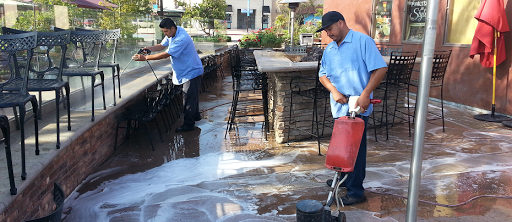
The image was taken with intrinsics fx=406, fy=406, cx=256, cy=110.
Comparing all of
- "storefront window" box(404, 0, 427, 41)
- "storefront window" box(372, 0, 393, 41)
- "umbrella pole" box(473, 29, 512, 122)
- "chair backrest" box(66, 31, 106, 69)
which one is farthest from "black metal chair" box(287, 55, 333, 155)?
"storefront window" box(372, 0, 393, 41)

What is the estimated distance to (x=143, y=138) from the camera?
6.06 metres

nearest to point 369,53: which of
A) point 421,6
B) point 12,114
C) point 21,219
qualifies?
point 21,219

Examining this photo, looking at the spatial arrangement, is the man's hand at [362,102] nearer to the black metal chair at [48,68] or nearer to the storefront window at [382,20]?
the black metal chair at [48,68]

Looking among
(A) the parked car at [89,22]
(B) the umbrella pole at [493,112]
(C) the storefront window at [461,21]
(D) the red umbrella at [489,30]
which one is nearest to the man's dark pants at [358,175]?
(B) the umbrella pole at [493,112]

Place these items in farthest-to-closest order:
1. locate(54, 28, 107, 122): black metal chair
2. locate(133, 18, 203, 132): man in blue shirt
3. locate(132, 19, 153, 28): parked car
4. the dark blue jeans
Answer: locate(132, 19, 153, 28): parked car < locate(133, 18, 203, 132): man in blue shirt < locate(54, 28, 107, 122): black metal chair < the dark blue jeans

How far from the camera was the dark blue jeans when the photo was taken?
3.58 m

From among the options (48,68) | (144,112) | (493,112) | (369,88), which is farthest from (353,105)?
(493,112)

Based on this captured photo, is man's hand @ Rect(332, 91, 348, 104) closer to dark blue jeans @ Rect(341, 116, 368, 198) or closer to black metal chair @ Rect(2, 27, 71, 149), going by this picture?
dark blue jeans @ Rect(341, 116, 368, 198)

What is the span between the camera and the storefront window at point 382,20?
33.2 ft

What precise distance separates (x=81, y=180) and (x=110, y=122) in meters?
1.10

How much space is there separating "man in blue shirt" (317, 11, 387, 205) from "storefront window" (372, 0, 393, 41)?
7.26 m

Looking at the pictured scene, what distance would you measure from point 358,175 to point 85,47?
4.24m

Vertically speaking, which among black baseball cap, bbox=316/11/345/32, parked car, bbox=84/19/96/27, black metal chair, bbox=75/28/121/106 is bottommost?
black metal chair, bbox=75/28/121/106

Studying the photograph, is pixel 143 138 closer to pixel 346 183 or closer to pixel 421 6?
pixel 346 183
